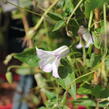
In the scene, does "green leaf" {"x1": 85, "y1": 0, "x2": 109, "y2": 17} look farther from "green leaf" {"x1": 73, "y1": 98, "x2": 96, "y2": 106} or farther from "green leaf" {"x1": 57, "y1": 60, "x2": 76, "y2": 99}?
"green leaf" {"x1": 73, "y1": 98, "x2": 96, "y2": 106}

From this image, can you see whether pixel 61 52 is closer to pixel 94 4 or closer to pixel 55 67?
pixel 55 67

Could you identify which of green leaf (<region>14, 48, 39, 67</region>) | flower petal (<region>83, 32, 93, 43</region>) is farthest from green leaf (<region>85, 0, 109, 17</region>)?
green leaf (<region>14, 48, 39, 67</region>)

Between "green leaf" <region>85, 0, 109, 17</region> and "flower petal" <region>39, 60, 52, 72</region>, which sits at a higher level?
"green leaf" <region>85, 0, 109, 17</region>

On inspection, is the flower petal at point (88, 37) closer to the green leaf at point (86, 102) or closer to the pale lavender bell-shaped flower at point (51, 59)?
the pale lavender bell-shaped flower at point (51, 59)

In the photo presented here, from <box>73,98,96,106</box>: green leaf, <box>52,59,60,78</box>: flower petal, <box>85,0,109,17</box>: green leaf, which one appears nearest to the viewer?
<box>85,0,109,17</box>: green leaf

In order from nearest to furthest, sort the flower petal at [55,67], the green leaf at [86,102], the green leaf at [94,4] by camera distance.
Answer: the green leaf at [94,4] → the flower petal at [55,67] → the green leaf at [86,102]

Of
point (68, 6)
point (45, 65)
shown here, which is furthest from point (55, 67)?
point (68, 6)

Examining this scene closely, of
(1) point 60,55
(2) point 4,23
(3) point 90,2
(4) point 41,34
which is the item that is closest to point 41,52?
(1) point 60,55

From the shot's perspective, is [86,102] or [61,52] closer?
[61,52]

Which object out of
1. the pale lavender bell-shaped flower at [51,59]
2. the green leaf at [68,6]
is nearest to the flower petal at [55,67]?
the pale lavender bell-shaped flower at [51,59]

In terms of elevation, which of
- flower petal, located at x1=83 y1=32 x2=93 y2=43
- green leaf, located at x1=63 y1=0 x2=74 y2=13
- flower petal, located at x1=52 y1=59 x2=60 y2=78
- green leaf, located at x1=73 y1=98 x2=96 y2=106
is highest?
green leaf, located at x1=63 y1=0 x2=74 y2=13

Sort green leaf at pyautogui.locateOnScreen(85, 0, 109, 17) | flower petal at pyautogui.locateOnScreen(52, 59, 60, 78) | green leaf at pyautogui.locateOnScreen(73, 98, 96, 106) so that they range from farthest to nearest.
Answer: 1. green leaf at pyautogui.locateOnScreen(73, 98, 96, 106)
2. flower petal at pyautogui.locateOnScreen(52, 59, 60, 78)
3. green leaf at pyautogui.locateOnScreen(85, 0, 109, 17)

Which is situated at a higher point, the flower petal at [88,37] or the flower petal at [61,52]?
the flower petal at [88,37]

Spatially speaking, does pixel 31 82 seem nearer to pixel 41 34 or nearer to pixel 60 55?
pixel 41 34
